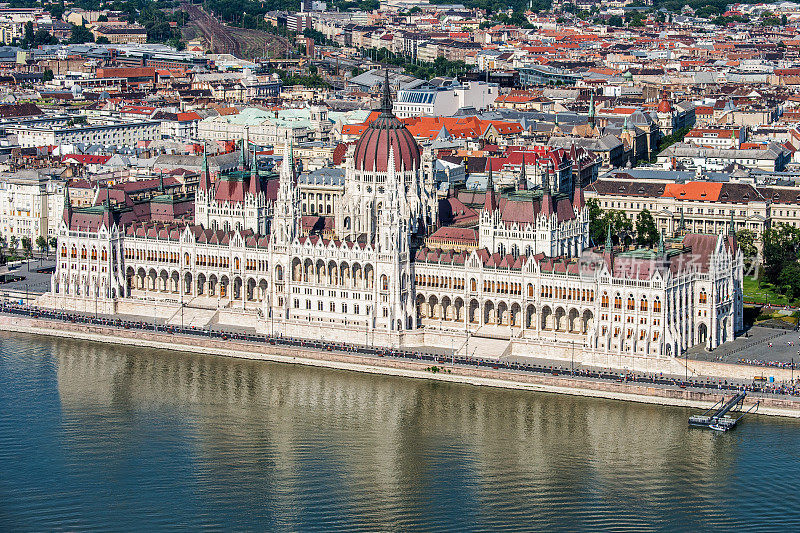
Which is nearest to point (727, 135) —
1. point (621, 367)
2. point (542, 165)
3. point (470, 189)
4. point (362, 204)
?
point (542, 165)

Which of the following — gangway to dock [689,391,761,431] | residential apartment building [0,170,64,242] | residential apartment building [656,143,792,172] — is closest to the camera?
gangway to dock [689,391,761,431]

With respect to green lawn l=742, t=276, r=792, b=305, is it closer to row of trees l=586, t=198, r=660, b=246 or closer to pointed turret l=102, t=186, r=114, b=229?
row of trees l=586, t=198, r=660, b=246

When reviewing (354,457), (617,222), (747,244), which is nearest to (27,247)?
(617,222)

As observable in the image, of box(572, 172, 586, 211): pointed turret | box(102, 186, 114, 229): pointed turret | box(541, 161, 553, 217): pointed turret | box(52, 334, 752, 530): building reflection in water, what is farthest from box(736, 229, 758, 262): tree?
box(102, 186, 114, 229): pointed turret

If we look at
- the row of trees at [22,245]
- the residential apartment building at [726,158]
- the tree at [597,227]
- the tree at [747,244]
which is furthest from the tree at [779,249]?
the row of trees at [22,245]

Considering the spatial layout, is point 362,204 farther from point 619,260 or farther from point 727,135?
point 727,135

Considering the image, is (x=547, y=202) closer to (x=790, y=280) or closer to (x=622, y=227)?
(x=790, y=280)
